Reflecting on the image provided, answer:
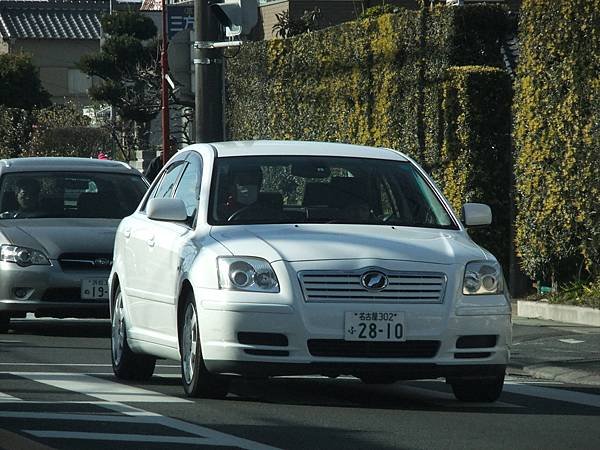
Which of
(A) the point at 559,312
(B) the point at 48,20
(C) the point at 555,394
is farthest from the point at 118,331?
(B) the point at 48,20

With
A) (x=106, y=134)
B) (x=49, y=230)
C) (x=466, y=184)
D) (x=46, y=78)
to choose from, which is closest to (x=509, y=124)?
(x=466, y=184)

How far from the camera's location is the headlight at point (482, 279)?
34.5ft

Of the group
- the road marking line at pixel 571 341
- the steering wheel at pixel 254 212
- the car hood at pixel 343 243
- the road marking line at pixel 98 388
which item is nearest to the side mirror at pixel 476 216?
the car hood at pixel 343 243

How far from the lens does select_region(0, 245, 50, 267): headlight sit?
16.2 meters

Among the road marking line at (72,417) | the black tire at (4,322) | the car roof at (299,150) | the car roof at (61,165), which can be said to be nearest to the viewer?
the road marking line at (72,417)

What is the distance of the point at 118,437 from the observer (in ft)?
29.6

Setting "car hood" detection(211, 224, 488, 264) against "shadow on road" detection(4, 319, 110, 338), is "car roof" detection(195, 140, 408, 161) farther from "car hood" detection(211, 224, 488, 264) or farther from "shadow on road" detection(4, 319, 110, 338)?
"shadow on road" detection(4, 319, 110, 338)

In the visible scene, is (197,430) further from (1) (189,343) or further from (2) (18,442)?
(1) (189,343)

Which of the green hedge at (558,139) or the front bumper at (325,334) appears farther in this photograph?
the green hedge at (558,139)

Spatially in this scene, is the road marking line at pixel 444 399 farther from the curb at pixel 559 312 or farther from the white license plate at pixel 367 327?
the curb at pixel 559 312

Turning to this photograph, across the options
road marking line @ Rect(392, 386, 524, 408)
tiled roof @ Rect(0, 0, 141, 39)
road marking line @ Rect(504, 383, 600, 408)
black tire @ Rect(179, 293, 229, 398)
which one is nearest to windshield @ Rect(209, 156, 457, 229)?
black tire @ Rect(179, 293, 229, 398)

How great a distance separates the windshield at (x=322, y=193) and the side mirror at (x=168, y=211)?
198 millimetres

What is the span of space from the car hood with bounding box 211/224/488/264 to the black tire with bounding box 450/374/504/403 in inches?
31.8

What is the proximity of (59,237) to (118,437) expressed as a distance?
7.45m
